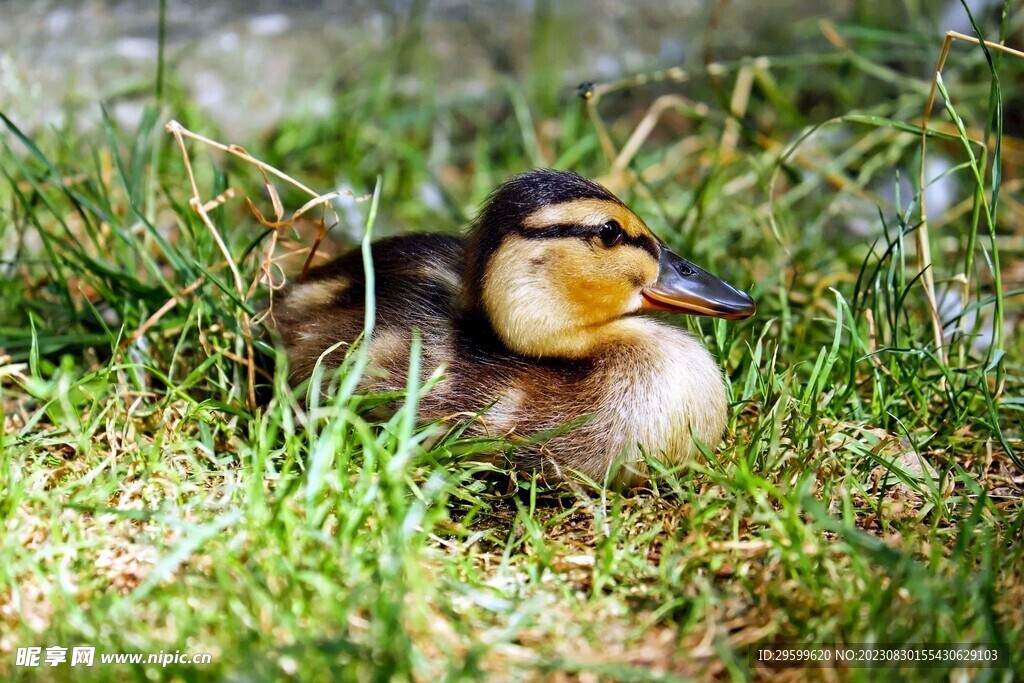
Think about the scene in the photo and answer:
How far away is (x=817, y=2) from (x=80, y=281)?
136 inches

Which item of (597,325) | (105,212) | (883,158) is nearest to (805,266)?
(883,158)

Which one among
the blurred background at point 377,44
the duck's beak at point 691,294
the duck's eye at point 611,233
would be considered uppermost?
the blurred background at point 377,44

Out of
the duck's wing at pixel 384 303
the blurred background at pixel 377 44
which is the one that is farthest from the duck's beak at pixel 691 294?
the blurred background at pixel 377 44

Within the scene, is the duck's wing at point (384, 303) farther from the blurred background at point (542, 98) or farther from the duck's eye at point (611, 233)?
the blurred background at point (542, 98)

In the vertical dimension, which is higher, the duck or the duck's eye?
the duck's eye

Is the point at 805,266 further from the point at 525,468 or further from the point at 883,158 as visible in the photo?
the point at 525,468

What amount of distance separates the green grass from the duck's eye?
462 millimetres

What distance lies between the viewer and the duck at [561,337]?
221cm

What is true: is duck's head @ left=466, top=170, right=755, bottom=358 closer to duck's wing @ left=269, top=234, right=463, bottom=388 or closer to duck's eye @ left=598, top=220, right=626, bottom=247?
duck's eye @ left=598, top=220, right=626, bottom=247

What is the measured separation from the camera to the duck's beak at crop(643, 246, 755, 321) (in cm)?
236

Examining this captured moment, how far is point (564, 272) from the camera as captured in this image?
2.27 metres


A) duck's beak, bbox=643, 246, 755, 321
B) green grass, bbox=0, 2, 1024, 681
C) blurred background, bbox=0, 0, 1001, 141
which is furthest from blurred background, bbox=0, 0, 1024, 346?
duck's beak, bbox=643, 246, 755, 321

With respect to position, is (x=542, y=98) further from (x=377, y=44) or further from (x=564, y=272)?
(x=564, y=272)

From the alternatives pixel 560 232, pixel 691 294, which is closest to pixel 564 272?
pixel 560 232
